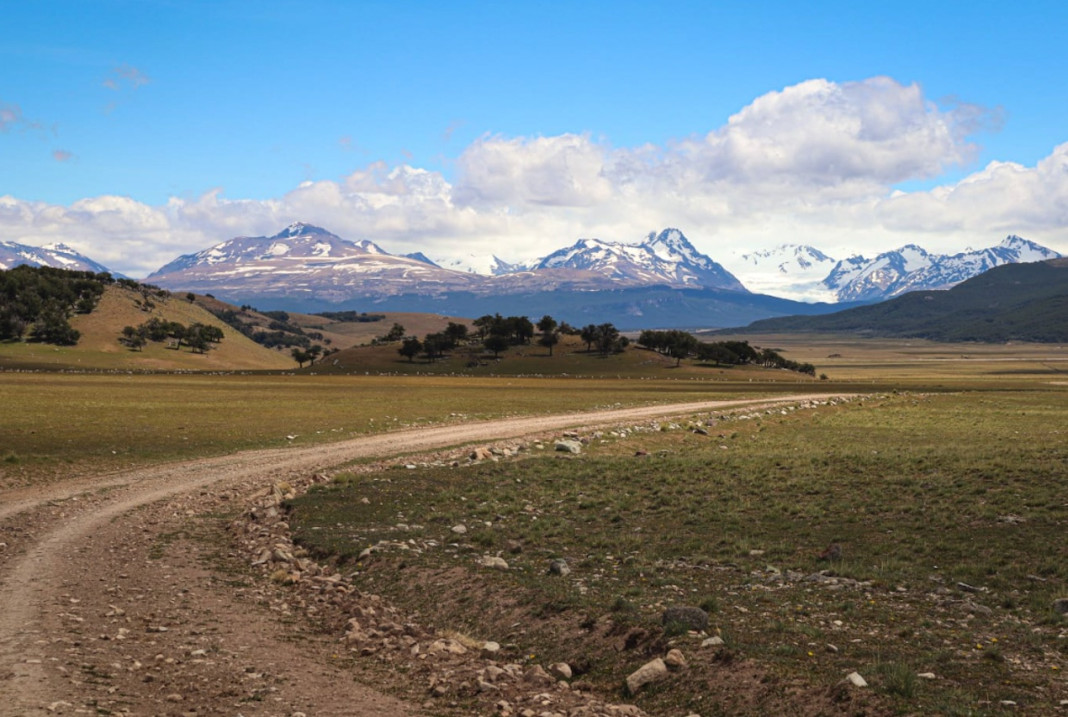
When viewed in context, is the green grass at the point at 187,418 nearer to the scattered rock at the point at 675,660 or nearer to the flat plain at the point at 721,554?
the flat plain at the point at 721,554

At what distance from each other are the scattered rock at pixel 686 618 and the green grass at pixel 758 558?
253mm

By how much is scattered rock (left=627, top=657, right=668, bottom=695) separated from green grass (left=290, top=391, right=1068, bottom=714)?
0.30 metres

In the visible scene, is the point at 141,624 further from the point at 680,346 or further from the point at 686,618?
the point at 680,346

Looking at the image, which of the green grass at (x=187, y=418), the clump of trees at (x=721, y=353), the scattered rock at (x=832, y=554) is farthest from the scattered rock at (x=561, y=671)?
the clump of trees at (x=721, y=353)

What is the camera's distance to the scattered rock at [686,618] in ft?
44.9

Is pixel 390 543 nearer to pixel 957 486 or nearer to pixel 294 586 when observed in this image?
pixel 294 586

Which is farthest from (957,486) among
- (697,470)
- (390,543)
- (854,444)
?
(390,543)

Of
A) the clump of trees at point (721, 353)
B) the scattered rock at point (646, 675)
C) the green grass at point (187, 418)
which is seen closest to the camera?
the scattered rock at point (646, 675)

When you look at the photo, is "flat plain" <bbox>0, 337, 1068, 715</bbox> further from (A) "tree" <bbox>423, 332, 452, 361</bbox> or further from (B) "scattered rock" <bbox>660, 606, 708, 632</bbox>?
(A) "tree" <bbox>423, 332, 452, 361</bbox>

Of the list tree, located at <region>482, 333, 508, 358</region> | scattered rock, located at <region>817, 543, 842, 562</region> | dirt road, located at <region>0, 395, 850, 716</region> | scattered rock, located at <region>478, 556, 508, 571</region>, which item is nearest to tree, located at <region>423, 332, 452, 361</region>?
tree, located at <region>482, 333, 508, 358</region>

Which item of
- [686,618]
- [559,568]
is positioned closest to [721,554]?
[559,568]

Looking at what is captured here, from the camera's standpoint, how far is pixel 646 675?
12.2m

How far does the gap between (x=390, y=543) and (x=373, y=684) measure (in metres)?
7.84

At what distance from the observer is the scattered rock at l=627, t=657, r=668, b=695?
12.1 metres
